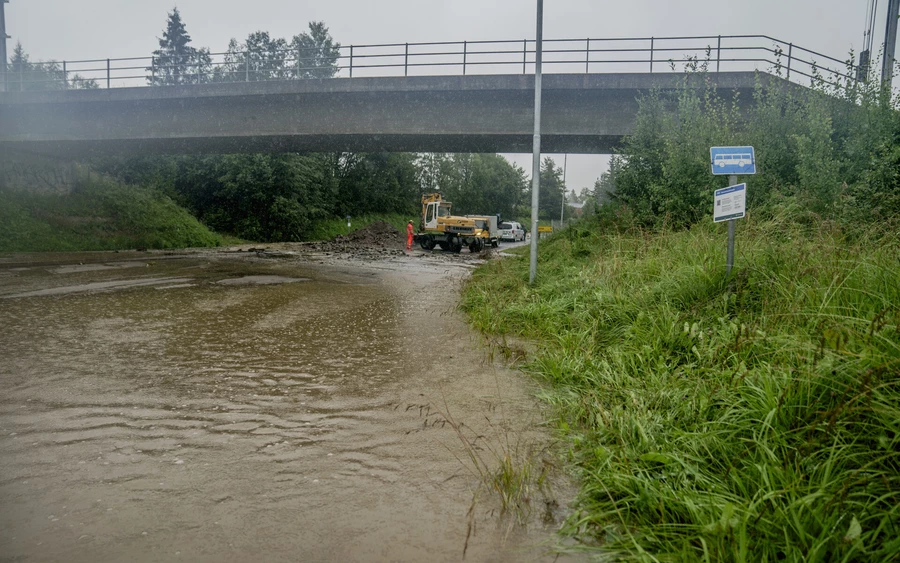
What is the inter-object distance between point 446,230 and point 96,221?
18.9 meters

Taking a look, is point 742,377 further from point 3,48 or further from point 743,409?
point 3,48

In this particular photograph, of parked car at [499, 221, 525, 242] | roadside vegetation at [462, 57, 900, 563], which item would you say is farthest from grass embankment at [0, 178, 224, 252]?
parked car at [499, 221, 525, 242]

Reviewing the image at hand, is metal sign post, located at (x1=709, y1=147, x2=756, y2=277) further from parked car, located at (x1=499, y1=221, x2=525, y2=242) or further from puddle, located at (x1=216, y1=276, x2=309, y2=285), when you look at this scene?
parked car, located at (x1=499, y1=221, x2=525, y2=242)

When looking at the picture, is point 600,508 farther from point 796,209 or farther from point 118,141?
point 118,141

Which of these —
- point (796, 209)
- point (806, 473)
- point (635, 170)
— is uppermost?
point (635, 170)

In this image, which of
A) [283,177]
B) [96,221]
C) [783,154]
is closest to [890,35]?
[783,154]

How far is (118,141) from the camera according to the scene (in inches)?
1011

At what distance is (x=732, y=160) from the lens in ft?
23.3

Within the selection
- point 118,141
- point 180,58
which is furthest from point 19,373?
point 180,58

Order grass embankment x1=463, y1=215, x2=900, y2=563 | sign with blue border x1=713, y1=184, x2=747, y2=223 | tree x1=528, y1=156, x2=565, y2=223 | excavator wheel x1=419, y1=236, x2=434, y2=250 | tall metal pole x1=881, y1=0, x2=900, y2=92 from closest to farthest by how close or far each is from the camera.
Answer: grass embankment x1=463, y1=215, x2=900, y2=563, sign with blue border x1=713, y1=184, x2=747, y2=223, tall metal pole x1=881, y1=0, x2=900, y2=92, excavator wheel x1=419, y1=236, x2=434, y2=250, tree x1=528, y1=156, x2=565, y2=223

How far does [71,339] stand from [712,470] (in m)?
7.97

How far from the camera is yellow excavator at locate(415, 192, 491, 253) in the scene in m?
36.2

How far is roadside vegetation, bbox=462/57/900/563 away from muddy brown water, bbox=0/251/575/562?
0.49 m

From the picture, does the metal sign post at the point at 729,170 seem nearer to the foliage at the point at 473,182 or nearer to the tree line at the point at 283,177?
the tree line at the point at 283,177
